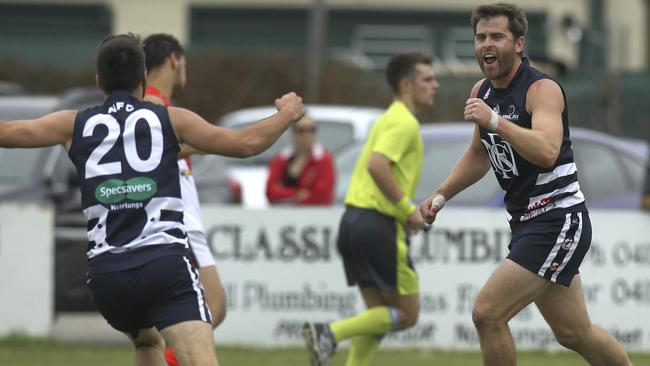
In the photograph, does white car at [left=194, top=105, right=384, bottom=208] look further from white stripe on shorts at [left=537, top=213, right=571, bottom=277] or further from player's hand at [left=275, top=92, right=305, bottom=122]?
player's hand at [left=275, top=92, right=305, bottom=122]

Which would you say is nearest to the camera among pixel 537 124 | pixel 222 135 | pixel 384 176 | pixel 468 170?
pixel 222 135

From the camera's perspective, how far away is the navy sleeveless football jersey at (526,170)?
7258 mm

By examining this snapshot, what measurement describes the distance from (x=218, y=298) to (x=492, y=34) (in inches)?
92.3

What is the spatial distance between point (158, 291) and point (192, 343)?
0.94ft

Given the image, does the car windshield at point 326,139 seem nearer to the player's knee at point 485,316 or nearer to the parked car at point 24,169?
the parked car at point 24,169

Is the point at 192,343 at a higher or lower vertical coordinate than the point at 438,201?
lower

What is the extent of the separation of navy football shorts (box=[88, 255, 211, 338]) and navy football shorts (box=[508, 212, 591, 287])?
1.76 metres

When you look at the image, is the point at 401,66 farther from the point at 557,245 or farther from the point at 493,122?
the point at 493,122

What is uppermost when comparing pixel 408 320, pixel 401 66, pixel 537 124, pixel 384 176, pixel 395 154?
pixel 401 66

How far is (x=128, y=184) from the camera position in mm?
6453

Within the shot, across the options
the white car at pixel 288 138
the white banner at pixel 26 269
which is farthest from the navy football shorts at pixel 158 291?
the white car at pixel 288 138

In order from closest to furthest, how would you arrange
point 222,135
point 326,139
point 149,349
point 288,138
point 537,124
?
1. point 222,135
2. point 537,124
3. point 149,349
4. point 288,138
5. point 326,139

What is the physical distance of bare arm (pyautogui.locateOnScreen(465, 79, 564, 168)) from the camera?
675 centimetres

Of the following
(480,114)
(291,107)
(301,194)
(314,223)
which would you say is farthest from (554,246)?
(301,194)
